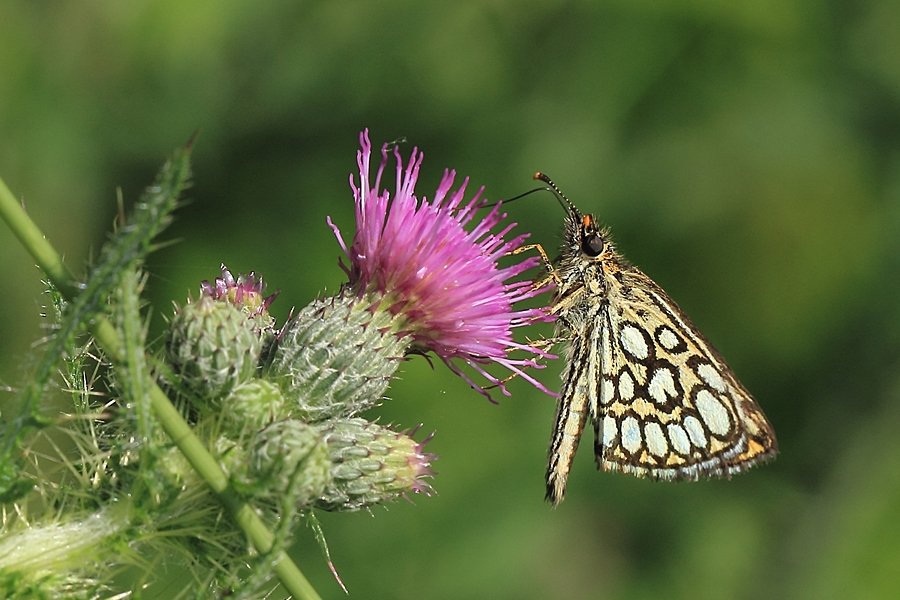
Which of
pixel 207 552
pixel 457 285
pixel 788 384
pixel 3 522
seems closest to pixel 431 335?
pixel 457 285

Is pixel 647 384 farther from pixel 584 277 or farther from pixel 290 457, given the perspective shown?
pixel 290 457

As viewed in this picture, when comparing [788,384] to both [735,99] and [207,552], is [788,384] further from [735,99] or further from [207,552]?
[207,552]

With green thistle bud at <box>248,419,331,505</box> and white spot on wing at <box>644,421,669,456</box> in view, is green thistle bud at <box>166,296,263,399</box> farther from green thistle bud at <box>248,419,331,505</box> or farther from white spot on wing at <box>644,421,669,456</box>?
white spot on wing at <box>644,421,669,456</box>

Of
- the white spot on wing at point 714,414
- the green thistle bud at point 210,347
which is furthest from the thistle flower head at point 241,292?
the white spot on wing at point 714,414

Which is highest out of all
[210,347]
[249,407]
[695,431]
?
[210,347]

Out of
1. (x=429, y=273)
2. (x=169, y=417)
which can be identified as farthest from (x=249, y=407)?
(x=429, y=273)

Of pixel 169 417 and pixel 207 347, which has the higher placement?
pixel 207 347
